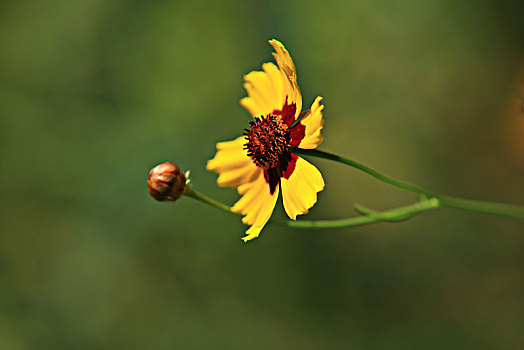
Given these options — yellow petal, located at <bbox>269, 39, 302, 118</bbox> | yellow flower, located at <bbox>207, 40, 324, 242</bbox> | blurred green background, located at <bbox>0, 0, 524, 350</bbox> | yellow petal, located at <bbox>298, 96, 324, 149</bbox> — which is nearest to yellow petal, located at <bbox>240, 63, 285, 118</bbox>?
yellow flower, located at <bbox>207, 40, 324, 242</bbox>

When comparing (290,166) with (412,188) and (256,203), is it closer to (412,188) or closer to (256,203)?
(256,203)

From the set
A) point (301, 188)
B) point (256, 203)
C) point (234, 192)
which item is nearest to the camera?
point (301, 188)

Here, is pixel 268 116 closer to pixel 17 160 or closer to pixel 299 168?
pixel 299 168

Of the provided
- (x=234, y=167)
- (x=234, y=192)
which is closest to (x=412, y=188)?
(x=234, y=167)

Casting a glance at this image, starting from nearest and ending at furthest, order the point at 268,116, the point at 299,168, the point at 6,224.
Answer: the point at 299,168 < the point at 268,116 < the point at 6,224

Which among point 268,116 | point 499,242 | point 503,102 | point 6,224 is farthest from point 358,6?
Answer: point 6,224

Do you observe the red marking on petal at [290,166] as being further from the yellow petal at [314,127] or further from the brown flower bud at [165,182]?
the brown flower bud at [165,182]

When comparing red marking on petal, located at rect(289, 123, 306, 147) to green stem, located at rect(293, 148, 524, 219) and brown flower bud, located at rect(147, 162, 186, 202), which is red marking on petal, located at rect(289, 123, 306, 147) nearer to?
green stem, located at rect(293, 148, 524, 219)
